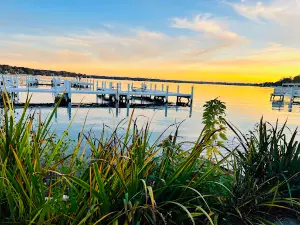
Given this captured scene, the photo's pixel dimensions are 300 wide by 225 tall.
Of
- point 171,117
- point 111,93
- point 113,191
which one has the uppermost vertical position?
point 113,191

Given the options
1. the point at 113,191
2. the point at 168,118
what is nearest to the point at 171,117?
the point at 168,118

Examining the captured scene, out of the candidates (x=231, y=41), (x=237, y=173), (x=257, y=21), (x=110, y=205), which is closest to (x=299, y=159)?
(x=237, y=173)

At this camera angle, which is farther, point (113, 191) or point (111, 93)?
point (111, 93)

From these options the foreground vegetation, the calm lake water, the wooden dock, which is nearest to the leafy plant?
the foreground vegetation

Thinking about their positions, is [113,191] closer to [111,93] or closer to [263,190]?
[263,190]

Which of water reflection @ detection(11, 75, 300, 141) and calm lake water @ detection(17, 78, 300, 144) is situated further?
water reflection @ detection(11, 75, 300, 141)

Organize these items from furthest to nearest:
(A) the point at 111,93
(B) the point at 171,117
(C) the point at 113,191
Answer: (A) the point at 111,93, (B) the point at 171,117, (C) the point at 113,191

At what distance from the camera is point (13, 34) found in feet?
55.2

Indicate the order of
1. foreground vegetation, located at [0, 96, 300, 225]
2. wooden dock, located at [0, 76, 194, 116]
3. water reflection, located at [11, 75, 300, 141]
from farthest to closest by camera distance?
wooden dock, located at [0, 76, 194, 116], water reflection, located at [11, 75, 300, 141], foreground vegetation, located at [0, 96, 300, 225]

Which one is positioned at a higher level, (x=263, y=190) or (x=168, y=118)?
(x=263, y=190)

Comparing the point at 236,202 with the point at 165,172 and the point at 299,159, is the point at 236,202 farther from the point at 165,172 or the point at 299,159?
the point at 299,159

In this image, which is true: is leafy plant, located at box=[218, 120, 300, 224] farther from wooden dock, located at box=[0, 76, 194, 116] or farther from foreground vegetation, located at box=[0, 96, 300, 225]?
wooden dock, located at box=[0, 76, 194, 116]

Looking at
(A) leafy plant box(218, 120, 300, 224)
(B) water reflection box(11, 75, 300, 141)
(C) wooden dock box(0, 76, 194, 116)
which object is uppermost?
(A) leafy plant box(218, 120, 300, 224)

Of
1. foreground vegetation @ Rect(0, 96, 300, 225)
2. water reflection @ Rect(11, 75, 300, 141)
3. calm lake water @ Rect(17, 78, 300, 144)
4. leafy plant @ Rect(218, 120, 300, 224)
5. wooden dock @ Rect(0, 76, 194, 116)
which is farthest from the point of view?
wooden dock @ Rect(0, 76, 194, 116)
